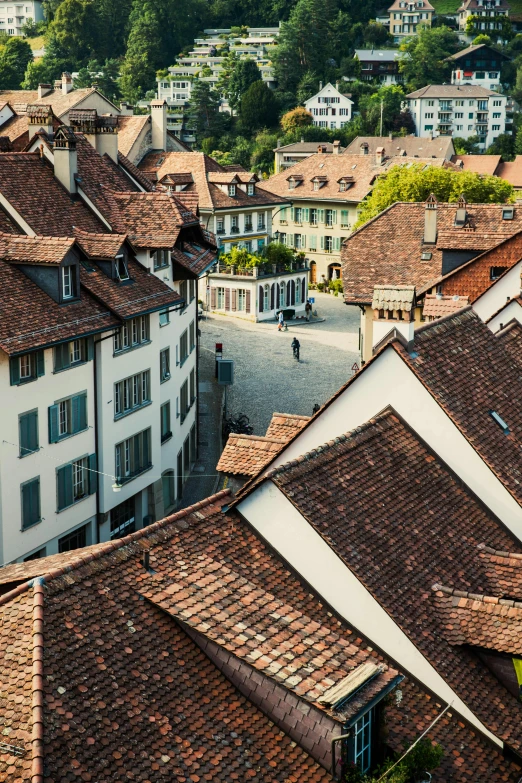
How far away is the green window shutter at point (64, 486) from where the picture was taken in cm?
3444

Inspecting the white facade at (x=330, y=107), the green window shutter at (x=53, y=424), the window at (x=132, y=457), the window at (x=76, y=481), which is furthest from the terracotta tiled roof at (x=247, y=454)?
the white facade at (x=330, y=107)

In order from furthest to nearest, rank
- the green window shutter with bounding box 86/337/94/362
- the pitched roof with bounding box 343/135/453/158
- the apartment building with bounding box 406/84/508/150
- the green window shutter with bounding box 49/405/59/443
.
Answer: the apartment building with bounding box 406/84/508/150
the pitched roof with bounding box 343/135/453/158
the green window shutter with bounding box 86/337/94/362
the green window shutter with bounding box 49/405/59/443

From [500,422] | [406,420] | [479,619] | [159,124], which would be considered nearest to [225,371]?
[500,422]

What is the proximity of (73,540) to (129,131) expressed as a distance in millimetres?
57562

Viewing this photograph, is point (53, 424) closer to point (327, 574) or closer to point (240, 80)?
point (327, 574)

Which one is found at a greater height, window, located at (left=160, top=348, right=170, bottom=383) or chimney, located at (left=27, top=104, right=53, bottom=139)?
chimney, located at (left=27, top=104, right=53, bottom=139)

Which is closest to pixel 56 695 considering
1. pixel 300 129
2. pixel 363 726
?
pixel 363 726

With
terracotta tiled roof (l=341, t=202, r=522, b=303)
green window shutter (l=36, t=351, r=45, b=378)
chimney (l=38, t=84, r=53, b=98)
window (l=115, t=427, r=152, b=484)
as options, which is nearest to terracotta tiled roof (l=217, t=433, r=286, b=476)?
green window shutter (l=36, t=351, r=45, b=378)

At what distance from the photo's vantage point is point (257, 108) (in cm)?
16788

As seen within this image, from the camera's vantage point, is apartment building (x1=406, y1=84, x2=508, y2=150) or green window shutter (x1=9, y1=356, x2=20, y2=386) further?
apartment building (x1=406, y1=84, x2=508, y2=150)

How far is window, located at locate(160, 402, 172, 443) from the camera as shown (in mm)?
41719

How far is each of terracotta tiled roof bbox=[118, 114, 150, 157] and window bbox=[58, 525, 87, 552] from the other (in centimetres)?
5484

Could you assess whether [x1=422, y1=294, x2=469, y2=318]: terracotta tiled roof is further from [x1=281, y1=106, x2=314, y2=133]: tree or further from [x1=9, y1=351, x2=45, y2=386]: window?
[x1=281, y1=106, x2=314, y2=133]: tree

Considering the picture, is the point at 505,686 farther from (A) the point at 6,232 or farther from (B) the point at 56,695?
(A) the point at 6,232
